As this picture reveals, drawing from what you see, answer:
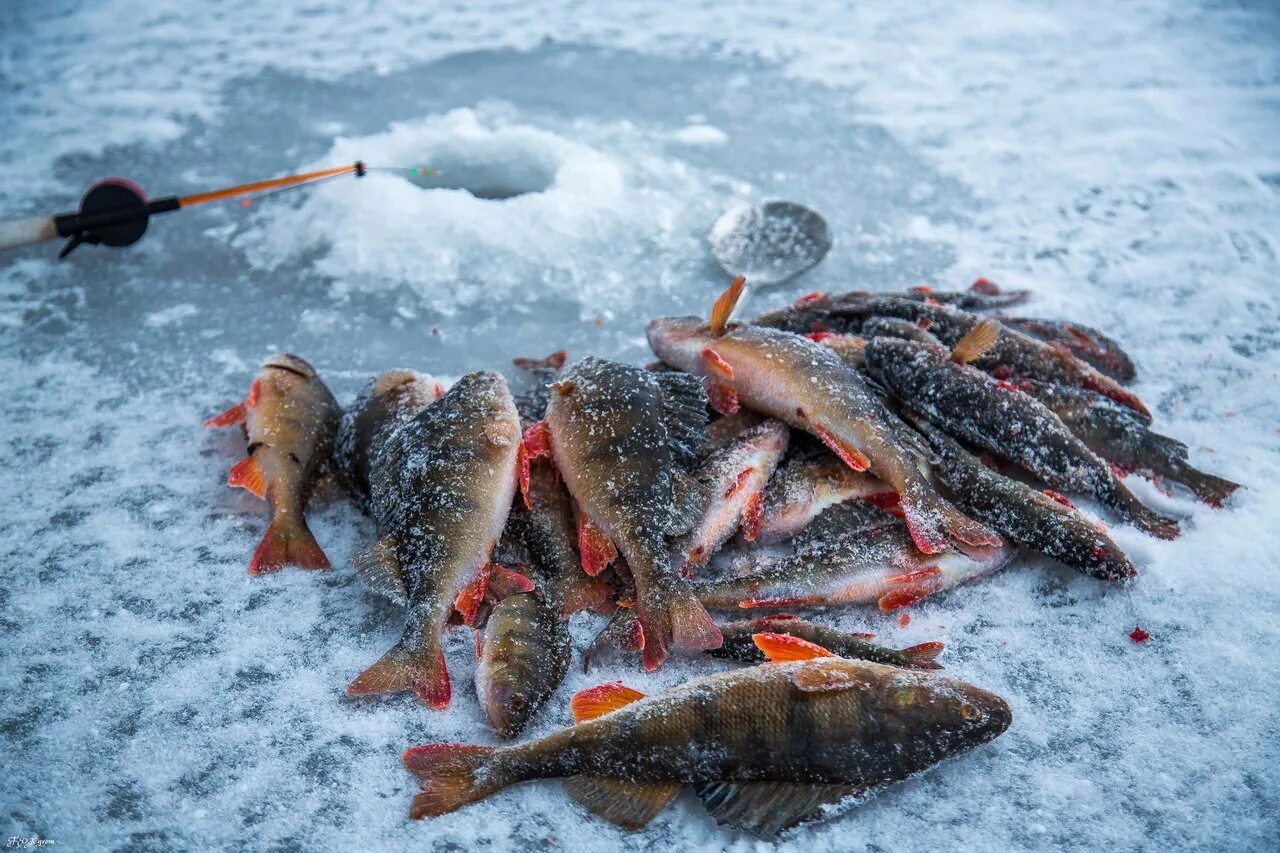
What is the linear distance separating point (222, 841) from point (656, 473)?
153 cm

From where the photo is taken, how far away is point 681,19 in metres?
7.42

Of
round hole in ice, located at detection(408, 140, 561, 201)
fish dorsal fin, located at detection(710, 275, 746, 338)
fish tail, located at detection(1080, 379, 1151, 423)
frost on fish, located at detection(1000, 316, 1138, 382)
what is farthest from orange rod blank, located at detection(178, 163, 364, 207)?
fish tail, located at detection(1080, 379, 1151, 423)

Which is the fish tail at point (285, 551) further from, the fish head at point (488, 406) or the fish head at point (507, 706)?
the fish head at point (507, 706)

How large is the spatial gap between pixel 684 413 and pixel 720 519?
0.40m

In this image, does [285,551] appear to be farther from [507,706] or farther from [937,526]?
[937,526]

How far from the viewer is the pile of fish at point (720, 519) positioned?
93.7 inches

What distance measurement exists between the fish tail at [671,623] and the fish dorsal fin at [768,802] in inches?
15.7

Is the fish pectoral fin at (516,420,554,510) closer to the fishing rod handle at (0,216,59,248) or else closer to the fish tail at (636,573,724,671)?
the fish tail at (636,573,724,671)

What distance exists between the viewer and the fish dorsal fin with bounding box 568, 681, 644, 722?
251 cm

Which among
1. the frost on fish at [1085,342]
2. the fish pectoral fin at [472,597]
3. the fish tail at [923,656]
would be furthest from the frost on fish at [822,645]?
the frost on fish at [1085,342]

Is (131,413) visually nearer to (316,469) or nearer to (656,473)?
(316,469)

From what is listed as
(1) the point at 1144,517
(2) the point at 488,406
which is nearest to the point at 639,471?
(2) the point at 488,406

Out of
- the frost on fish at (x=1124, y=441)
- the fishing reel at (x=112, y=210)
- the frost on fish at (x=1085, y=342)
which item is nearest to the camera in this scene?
the frost on fish at (x=1124, y=441)

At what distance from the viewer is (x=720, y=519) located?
3029 mm
